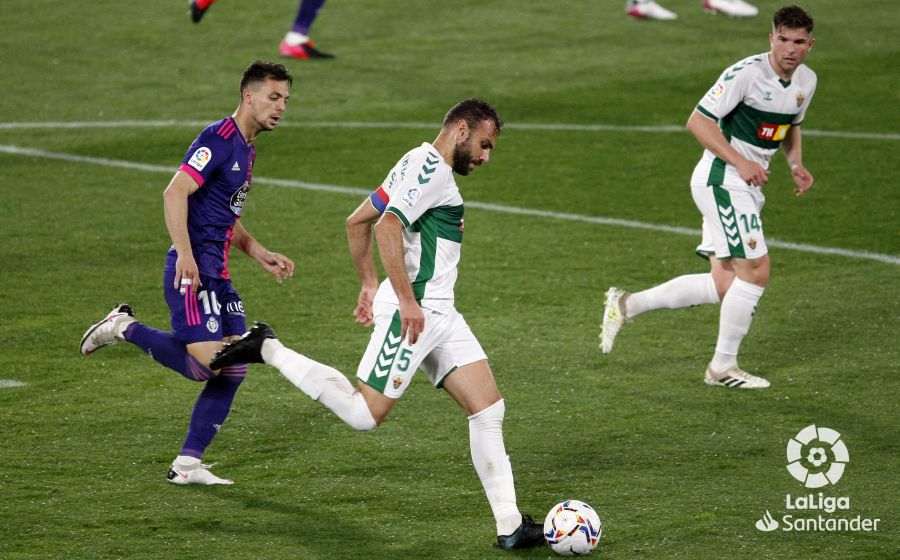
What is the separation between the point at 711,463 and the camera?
6.55 metres

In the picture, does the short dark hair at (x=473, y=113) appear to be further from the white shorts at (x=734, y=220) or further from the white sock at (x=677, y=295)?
the white sock at (x=677, y=295)

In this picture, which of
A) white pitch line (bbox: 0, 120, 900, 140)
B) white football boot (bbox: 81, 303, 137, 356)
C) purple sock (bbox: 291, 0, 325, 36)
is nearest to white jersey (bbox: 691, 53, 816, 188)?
white football boot (bbox: 81, 303, 137, 356)

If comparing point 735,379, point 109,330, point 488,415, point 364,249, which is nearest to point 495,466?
point 488,415

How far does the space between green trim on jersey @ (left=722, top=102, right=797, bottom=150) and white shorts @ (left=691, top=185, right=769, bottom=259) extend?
319 millimetres

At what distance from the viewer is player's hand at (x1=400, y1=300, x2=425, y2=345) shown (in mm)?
5445

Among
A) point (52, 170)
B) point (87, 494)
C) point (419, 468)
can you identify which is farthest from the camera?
point (52, 170)

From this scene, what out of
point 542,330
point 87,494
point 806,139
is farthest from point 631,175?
point 87,494

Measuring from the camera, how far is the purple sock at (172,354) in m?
6.26

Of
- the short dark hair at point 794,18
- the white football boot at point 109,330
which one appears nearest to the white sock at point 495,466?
the white football boot at point 109,330

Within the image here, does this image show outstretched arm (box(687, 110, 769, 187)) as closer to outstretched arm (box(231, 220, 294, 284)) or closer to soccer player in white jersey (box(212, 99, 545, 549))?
soccer player in white jersey (box(212, 99, 545, 549))

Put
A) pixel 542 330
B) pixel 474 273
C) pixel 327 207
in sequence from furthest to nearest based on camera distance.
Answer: pixel 327 207
pixel 474 273
pixel 542 330

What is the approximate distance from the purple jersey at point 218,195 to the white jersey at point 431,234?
0.95 m

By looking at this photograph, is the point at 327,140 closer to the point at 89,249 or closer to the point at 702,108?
the point at 89,249

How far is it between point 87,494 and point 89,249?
4724 millimetres
